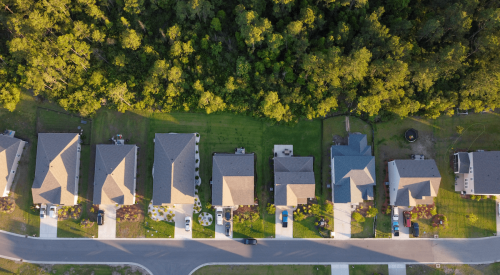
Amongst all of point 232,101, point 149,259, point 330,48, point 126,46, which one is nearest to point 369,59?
point 330,48

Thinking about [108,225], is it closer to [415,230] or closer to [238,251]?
[238,251]

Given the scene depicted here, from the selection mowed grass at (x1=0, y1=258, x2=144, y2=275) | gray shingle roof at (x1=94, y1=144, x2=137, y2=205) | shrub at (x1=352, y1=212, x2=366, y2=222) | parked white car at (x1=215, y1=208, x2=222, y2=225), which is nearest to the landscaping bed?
shrub at (x1=352, y1=212, x2=366, y2=222)

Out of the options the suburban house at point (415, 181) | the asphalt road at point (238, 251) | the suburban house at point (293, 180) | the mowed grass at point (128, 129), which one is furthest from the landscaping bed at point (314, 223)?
the mowed grass at point (128, 129)

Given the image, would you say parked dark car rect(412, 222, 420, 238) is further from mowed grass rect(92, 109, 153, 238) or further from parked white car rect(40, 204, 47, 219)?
parked white car rect(40, 204, 47, 219)

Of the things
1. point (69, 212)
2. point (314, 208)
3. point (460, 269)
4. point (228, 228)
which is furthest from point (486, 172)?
point (69, 212)

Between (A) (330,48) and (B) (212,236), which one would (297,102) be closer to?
(A) (330,48)
